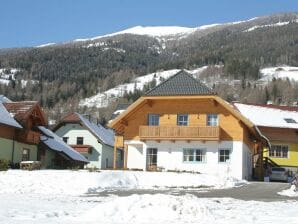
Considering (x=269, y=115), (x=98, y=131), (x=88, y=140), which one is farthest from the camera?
(x=98, y=131)

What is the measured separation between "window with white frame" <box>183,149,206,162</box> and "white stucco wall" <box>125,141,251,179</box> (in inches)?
10.4

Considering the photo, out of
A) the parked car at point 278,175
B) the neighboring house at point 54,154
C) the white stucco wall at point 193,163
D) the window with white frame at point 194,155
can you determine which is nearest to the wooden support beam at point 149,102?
the white stucco wall at point 193,163

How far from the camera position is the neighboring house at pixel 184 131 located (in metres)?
45.3

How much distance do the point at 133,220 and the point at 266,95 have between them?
174 m

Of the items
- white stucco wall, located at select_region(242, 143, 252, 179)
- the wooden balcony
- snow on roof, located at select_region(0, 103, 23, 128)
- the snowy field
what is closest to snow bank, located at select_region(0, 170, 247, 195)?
the snowy field

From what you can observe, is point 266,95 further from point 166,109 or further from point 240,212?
point 240,212

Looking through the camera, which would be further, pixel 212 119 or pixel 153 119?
pixel 153 119

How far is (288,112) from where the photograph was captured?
209 feet

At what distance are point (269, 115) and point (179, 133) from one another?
62.5 ft

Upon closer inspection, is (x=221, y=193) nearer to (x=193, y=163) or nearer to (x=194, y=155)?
(x=193, y=163)

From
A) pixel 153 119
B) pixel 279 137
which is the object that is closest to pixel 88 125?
pixel 279 137

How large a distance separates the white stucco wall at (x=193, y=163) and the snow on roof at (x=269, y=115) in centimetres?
1235

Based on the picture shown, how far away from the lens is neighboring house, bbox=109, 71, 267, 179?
149ft

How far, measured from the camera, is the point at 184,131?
45.7m
